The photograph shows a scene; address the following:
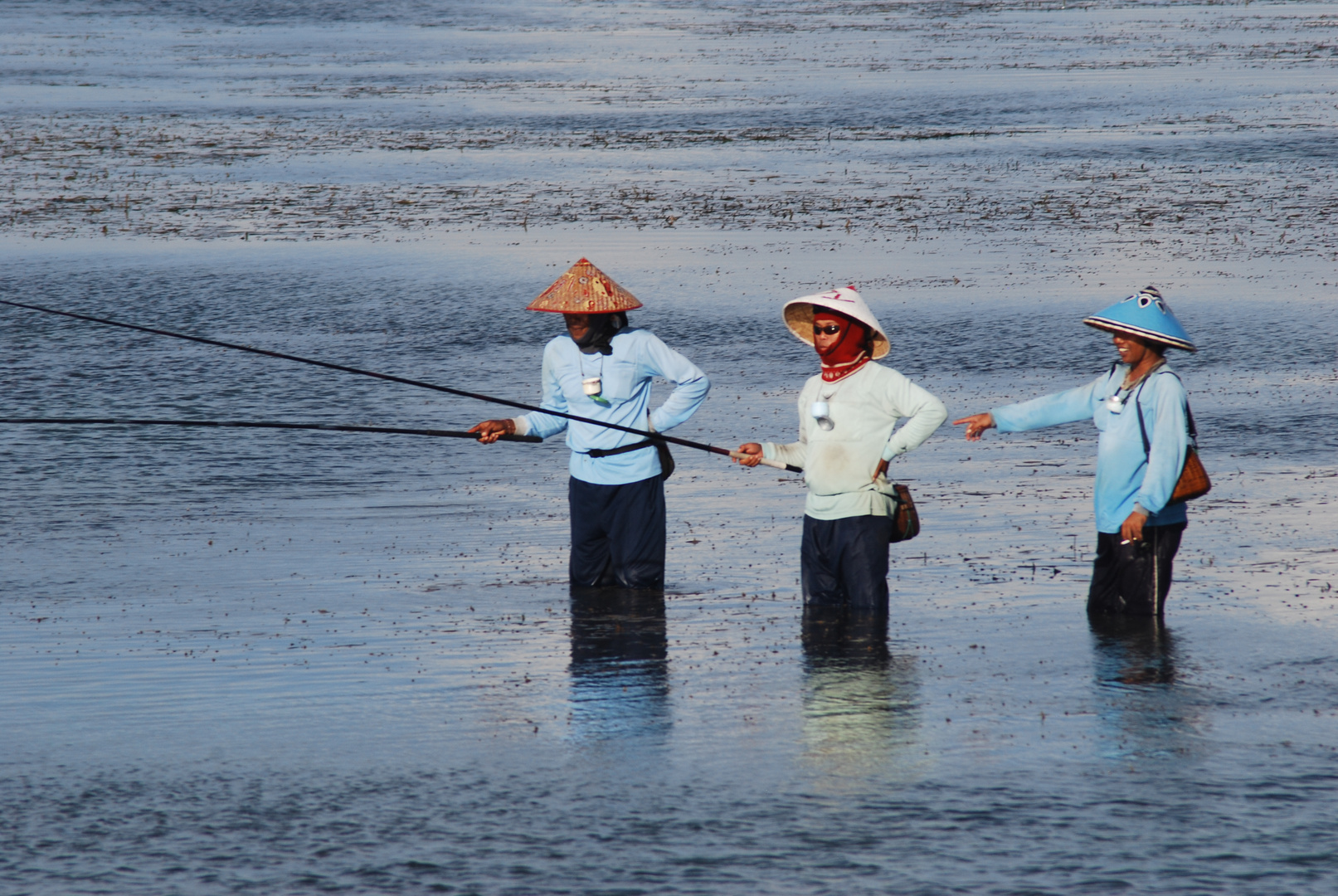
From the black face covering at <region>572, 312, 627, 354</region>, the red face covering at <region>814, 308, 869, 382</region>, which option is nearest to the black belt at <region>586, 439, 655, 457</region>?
the black face covering at <region>572, 312, 627, 354</region>

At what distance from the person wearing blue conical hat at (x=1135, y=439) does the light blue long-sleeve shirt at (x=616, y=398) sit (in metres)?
1.18

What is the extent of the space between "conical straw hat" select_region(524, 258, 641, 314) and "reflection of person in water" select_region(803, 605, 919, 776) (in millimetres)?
1408

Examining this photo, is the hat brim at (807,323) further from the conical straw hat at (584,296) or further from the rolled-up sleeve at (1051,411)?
the conical straw hat at (584,296)

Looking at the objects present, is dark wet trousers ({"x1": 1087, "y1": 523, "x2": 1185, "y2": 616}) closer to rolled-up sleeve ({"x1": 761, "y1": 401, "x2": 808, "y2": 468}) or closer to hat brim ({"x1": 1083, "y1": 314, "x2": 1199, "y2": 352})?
hat brim ({"x1": 1083, "y1": 314, "x2": 1199, "y2": 352})

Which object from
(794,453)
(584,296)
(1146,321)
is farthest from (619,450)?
(1146,321)

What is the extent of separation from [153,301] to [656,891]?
1240 centimetres

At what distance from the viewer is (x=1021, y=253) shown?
1805 cm

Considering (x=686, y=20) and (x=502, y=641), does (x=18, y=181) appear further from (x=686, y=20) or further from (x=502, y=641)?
(x=686, y=20)

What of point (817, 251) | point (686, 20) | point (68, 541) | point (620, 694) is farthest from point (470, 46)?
point (620, 694)

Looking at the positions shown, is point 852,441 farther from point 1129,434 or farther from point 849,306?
point 1129,434

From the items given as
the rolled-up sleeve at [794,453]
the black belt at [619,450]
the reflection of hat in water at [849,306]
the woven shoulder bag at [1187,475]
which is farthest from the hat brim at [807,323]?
the woven shoulder bag at [1187,475]

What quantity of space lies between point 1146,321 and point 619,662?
87.2 inches

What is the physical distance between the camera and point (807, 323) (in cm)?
733

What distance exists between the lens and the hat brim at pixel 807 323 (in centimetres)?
675
